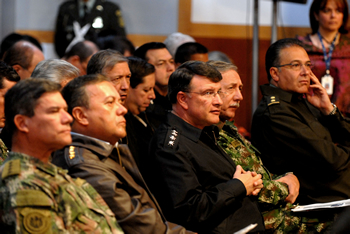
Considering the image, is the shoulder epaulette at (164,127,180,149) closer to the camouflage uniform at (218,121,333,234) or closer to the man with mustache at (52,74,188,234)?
the man with mustache at (52,74,188,234)

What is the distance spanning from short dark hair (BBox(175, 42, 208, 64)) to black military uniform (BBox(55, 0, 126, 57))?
3.98ft

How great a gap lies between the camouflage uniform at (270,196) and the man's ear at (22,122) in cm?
118

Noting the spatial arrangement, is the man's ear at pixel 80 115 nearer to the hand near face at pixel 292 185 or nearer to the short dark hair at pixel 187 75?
the short dark hair at pixel 187 75

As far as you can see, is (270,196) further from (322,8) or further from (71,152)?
(322,8)

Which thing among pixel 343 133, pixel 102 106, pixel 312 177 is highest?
pixel 102 106

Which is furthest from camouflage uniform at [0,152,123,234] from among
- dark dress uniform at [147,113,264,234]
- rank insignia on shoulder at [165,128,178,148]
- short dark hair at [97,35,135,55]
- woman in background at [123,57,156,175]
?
short dark hair at [97,35,135,55]

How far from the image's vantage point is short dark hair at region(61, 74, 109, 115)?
1.82m

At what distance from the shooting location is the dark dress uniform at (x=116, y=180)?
1.69m

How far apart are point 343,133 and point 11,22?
11.5 feet

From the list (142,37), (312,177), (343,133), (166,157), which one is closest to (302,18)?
(142,37)

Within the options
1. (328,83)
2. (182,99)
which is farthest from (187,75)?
(328,83)

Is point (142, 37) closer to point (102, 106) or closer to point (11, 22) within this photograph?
point (11, 22)

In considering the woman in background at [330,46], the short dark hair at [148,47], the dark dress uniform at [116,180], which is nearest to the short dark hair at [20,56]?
the short dark hair at [148,47]

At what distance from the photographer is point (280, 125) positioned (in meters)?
2.62
